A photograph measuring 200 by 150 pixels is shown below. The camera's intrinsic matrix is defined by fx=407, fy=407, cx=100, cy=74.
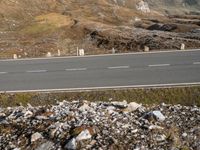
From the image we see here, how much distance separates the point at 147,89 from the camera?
53.1 ft

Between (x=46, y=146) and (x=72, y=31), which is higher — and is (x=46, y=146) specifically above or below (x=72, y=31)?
below

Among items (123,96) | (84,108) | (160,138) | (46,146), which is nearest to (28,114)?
(84,108)

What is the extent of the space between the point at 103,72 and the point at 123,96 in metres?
4.01

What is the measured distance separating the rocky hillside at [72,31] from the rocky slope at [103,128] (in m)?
20.4

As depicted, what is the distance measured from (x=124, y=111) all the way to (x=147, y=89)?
570 cm

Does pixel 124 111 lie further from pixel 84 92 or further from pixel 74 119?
pixel 84 92

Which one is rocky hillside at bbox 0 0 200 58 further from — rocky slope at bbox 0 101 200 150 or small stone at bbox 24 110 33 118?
rocky slope at bbox 0 101 200 150

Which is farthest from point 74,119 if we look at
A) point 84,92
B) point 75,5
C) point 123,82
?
point 75,5

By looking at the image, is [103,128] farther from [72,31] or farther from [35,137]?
[72,31]

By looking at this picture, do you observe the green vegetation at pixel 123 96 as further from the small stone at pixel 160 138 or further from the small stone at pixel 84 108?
the small stone at pixel 160 138

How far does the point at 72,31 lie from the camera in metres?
54.7

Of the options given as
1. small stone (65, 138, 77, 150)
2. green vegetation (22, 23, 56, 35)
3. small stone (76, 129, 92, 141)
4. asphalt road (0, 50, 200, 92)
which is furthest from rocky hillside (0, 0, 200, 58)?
small stone (65, 138, 77, 150)

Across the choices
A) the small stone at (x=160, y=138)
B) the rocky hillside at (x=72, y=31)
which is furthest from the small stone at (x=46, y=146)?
the rocky hillside at (x=72, y=31)

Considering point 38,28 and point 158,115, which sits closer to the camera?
point 158,115
